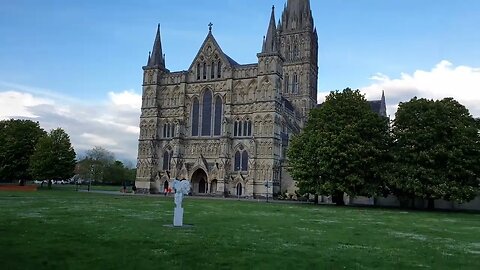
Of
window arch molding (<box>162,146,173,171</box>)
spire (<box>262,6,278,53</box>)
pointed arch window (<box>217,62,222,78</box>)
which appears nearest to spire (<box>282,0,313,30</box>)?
spire (<box>262,6,278,53</box>)

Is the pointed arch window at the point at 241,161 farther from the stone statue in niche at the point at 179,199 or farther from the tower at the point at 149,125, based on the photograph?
→ the stone statue in niche at the point at 179,199

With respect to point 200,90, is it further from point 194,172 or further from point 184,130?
point 194,172

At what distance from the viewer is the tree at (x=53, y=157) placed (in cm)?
7288

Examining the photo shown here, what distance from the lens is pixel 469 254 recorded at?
16.2m

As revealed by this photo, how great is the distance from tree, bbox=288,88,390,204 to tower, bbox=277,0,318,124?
148 feet

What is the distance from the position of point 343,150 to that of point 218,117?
32067mm

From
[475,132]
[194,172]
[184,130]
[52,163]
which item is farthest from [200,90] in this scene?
[475,132]

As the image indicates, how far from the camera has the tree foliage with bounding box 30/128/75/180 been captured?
72875 millimetres

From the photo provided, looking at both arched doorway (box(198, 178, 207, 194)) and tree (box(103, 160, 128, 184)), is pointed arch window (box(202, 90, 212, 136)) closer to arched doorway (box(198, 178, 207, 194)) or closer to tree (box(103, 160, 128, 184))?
arched doorway (box(198, 178, 207, 194))

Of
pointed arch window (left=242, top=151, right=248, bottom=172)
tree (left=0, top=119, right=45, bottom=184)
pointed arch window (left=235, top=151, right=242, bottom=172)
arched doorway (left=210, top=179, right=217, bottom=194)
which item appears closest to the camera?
pointed arch window (left=242, top=151, right=248, bottom=172)

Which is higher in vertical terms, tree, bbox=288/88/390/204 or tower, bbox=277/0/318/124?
tower, bbox=277/0/318/124

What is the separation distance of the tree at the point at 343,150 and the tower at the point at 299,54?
4496cm

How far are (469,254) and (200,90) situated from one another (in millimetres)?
67067

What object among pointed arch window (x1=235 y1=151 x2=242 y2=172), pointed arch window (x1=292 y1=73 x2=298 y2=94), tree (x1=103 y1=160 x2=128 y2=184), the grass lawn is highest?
pointed arch window (x1=292 y1=73 x2=298 y2=94)
